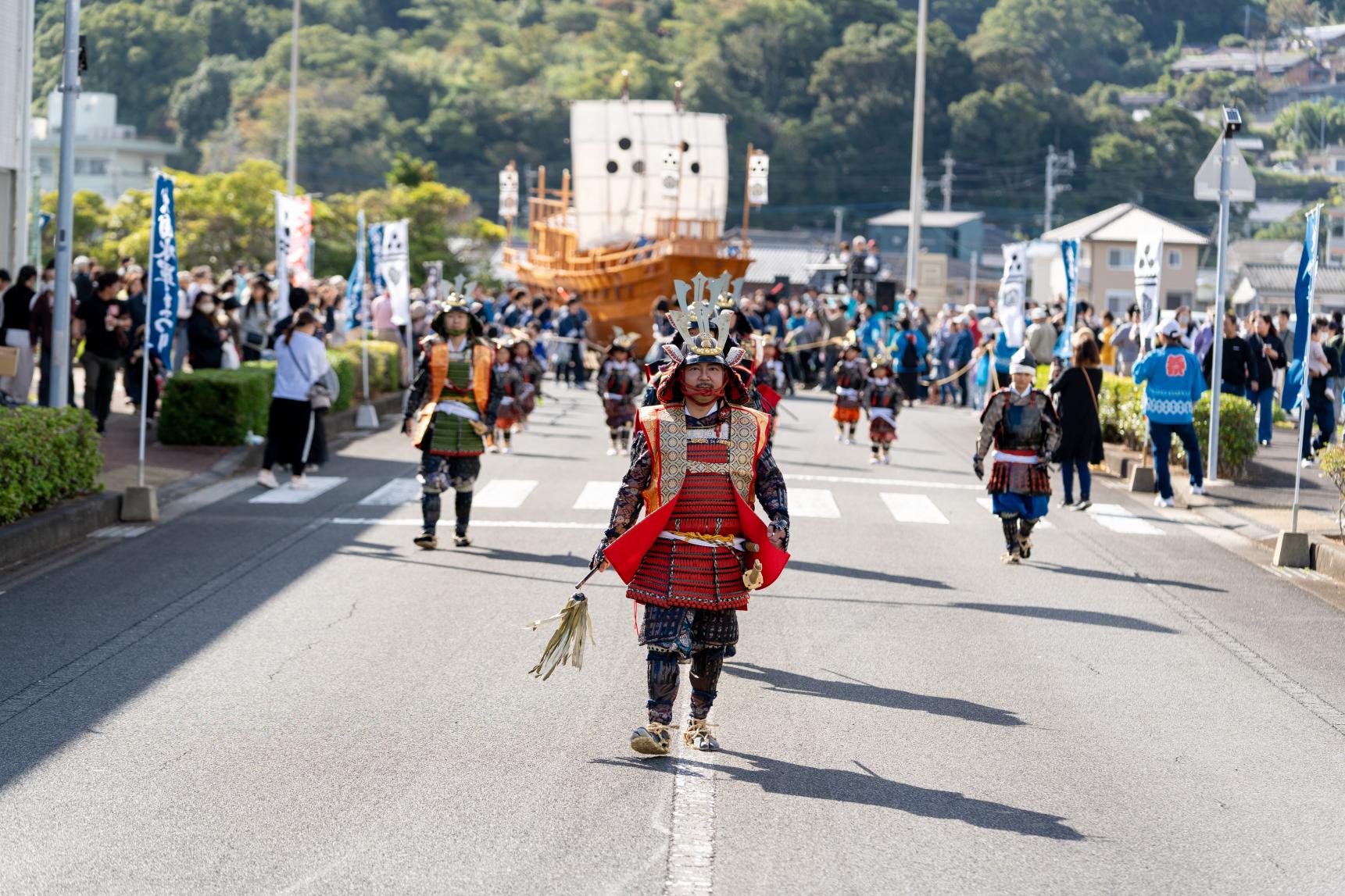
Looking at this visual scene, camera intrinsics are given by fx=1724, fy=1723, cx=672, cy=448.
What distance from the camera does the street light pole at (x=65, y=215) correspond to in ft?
49.6

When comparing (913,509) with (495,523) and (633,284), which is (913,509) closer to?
(495,523)

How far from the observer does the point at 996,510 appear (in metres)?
12.9

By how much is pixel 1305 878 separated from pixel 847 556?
7.57 metres

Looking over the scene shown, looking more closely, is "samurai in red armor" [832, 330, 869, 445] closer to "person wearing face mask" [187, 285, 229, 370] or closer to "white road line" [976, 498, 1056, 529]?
"white road line" [976, 498, 1056, 529]

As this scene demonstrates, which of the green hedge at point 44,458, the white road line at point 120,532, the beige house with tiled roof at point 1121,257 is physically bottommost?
the white road line at point 120,532

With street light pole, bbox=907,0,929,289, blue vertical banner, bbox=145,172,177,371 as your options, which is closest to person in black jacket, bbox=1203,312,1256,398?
blue vertical banner, bbox=145,172,177,371

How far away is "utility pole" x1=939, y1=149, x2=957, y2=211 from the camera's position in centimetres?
7900

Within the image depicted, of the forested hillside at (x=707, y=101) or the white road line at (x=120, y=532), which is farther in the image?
the forested hillside at (x=707, y=101)

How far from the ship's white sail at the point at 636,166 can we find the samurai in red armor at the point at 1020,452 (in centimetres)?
4579

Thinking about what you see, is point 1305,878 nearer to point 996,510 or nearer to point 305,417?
point 996,510

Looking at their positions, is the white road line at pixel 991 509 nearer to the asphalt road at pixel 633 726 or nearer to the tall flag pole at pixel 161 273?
the asphalt road at pixel 633 726

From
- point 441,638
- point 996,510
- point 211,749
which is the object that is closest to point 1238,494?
point 996,510

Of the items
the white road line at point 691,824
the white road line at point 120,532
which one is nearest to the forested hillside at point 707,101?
the white road line at point 120,532

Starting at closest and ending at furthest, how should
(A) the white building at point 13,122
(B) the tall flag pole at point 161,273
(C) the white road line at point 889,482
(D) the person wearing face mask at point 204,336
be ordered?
(B) the tall flag pole at point 161,273 < (C) the white road line at point 889,482 < (D) the person wearing face mask at point 204,336 < (A) the white building at point 13,122
